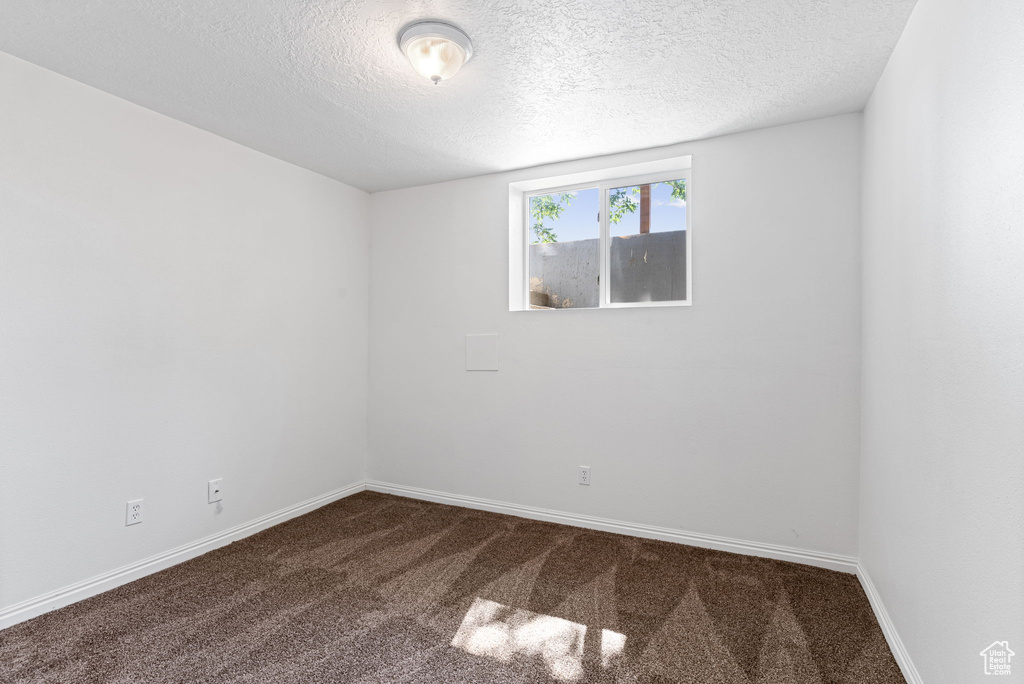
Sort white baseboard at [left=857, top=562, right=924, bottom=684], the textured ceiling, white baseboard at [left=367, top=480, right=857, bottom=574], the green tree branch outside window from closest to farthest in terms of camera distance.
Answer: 1. white baseboard at [left=857, top=562, right=924, bottom=684]
2. the textured ceiling
3. white baseboard at [left=367, top=480, right=857, bottom=574]
4. the green tree branch outside window

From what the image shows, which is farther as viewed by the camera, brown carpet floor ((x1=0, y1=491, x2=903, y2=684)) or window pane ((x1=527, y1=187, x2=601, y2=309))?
window pane ((x1=527, y1=187, x2=601, y2=309))

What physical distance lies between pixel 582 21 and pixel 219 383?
2.67 meters

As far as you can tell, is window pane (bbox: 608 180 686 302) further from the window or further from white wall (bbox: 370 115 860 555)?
white wall (bbox: 370 115 860 555)

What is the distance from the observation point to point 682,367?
9.67 feet

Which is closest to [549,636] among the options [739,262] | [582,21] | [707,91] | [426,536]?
[426,536]

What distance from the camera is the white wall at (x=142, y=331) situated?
6.90 feet

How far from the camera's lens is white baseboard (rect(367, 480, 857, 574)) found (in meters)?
2.60

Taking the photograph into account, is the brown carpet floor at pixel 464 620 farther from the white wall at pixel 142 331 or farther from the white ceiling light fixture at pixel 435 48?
the white ceiling light fixture at pixel 435 48

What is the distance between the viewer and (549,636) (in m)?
1.99

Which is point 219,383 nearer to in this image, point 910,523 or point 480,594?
point 480,594

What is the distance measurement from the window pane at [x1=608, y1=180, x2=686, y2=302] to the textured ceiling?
0.38 meters

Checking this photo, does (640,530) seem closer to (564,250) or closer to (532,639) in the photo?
(532,639)
